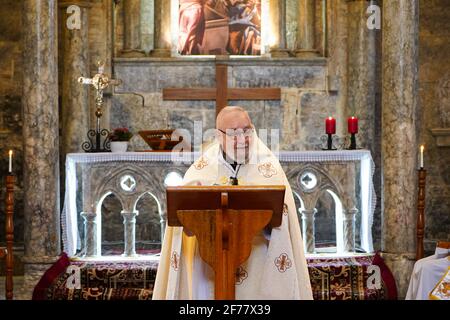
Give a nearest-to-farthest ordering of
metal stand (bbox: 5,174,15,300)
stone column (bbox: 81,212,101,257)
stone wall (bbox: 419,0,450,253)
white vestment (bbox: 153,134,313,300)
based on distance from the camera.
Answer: white vestment (bbox: 153,134,313,300)
metal stand (bbox: 5,174,15,300)
stone column (bbox: 81,212,101,257)
stone wall (bbox: 419,0,450,253)

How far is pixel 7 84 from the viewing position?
426 inches

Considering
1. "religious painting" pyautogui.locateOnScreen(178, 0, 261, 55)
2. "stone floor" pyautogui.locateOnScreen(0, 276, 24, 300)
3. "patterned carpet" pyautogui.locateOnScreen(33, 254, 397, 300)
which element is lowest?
"stone floor" pyautogui.locateOnScreen(0, 276, 24, 300)

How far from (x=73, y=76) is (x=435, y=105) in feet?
14.9

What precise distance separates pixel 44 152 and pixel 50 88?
67cm

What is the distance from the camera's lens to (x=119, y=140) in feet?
31.8

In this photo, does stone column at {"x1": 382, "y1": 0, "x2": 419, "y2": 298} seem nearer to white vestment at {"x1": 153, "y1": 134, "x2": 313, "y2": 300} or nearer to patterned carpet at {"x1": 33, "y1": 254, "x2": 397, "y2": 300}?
patterned carpet at {"x1": 33, "y1": 254, "x2": 397, "y2": 300}

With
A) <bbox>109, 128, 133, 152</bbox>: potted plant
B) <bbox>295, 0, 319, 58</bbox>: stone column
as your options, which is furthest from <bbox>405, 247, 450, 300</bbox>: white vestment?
<bbox>295, 0, 319, 58</bbox>: stone column

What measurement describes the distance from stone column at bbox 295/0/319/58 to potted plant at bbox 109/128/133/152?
294cm

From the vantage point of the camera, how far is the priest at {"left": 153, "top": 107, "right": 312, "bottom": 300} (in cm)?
539

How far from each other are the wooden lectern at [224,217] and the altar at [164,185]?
4.36 meters

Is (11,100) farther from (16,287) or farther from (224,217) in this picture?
(224,217)

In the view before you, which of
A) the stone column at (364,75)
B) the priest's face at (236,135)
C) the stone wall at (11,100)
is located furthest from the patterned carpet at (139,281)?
the priest's face at (236,135)

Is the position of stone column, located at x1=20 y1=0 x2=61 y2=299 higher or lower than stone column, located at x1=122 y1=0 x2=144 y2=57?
lower

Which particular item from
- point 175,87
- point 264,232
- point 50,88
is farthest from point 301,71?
point 264,232
